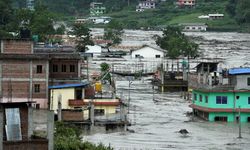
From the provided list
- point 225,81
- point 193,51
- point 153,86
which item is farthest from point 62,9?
point 225,81

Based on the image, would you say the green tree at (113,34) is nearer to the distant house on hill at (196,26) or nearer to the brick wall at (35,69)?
the distant house on hill at (196,26)

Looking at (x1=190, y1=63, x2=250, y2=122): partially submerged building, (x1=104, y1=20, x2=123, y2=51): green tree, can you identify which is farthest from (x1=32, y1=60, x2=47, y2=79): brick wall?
(x1=104, y1=20, x2=123, y2=51): green tree

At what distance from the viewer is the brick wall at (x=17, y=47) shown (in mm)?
34500

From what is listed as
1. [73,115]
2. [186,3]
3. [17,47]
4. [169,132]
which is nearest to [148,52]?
[17,47]

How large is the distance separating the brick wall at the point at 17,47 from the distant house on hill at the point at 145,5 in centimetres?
10433

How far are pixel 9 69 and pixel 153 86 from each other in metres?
17.0

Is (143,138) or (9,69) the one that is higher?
(9,69)

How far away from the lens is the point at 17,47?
3459cm

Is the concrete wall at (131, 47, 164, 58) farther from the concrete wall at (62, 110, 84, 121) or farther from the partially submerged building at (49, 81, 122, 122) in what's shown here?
the concrete wall at (62, 110, 84, 121)

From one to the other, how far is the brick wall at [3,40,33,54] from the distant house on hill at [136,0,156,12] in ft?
342

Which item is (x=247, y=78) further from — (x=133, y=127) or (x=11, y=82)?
(x=11, y=82)

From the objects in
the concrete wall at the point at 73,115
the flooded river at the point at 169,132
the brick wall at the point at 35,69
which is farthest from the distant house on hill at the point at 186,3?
the concrete wall at the point at 73,115

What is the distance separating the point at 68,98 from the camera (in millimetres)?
34094

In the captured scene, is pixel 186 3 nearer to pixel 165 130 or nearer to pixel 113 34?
pixel 113 34
